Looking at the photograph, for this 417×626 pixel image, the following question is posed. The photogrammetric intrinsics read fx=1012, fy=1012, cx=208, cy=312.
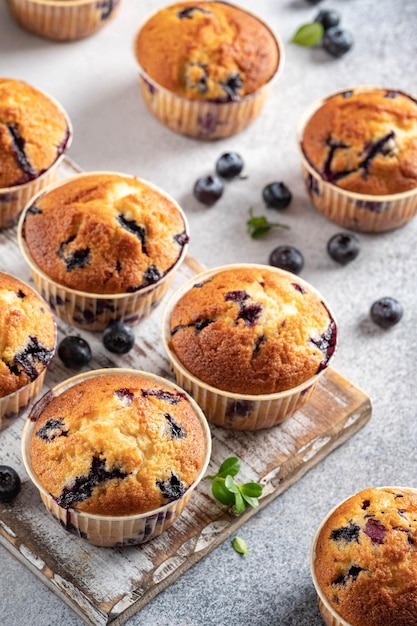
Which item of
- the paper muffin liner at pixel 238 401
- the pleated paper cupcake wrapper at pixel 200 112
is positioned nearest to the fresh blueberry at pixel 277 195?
the pleated paper cupcake wrapper at pixel 200 112

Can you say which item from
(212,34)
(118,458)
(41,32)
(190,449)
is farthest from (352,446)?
(41,32)

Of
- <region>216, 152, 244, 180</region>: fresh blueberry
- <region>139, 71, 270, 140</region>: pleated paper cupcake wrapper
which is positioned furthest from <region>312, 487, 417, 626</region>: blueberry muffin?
<region>139, 71, 270, 140</region>: pleated paper cupcake wrapper

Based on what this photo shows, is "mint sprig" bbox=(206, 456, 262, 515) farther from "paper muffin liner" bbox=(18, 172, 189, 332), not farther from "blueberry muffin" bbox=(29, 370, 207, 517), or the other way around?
"paper muffin liner" bbox=(18, 172, 189, 332)

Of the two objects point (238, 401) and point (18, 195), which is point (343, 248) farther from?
point (18, 195)

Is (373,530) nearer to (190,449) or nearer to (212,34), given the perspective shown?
(190,449)

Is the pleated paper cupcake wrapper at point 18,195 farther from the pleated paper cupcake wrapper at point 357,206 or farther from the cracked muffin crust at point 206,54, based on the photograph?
the pleated paper cupcake wrapper at point 357,206

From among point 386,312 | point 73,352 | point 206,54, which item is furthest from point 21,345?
point 206,54
